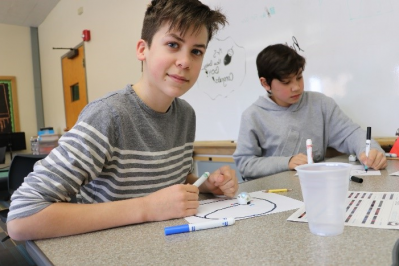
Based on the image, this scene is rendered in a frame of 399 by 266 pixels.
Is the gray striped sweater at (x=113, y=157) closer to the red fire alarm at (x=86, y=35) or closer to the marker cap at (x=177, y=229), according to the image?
the marker cap at (x=177, y=229)

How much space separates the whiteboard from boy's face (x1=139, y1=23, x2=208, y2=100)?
1050 mm

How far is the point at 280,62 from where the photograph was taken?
1488mm

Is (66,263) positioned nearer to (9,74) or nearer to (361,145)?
(361,145)

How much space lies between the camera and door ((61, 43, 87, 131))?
4.41m

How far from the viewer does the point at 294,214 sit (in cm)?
69

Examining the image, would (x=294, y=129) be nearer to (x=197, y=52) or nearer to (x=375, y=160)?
(x=375, y=160)

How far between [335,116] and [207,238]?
120 cm

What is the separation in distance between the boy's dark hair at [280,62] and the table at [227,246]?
0.92 m

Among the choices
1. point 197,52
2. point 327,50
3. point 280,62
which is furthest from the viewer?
point 327,50

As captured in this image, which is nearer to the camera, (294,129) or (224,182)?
(224,182)

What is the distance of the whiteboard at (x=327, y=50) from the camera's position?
1560mm

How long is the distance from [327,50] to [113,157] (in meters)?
1.34

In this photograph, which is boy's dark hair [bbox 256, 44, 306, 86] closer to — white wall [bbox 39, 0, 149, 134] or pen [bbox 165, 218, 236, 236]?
pen [bbox 165, 218, 236, 236]

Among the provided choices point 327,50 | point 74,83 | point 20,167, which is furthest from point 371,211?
point 74,83
